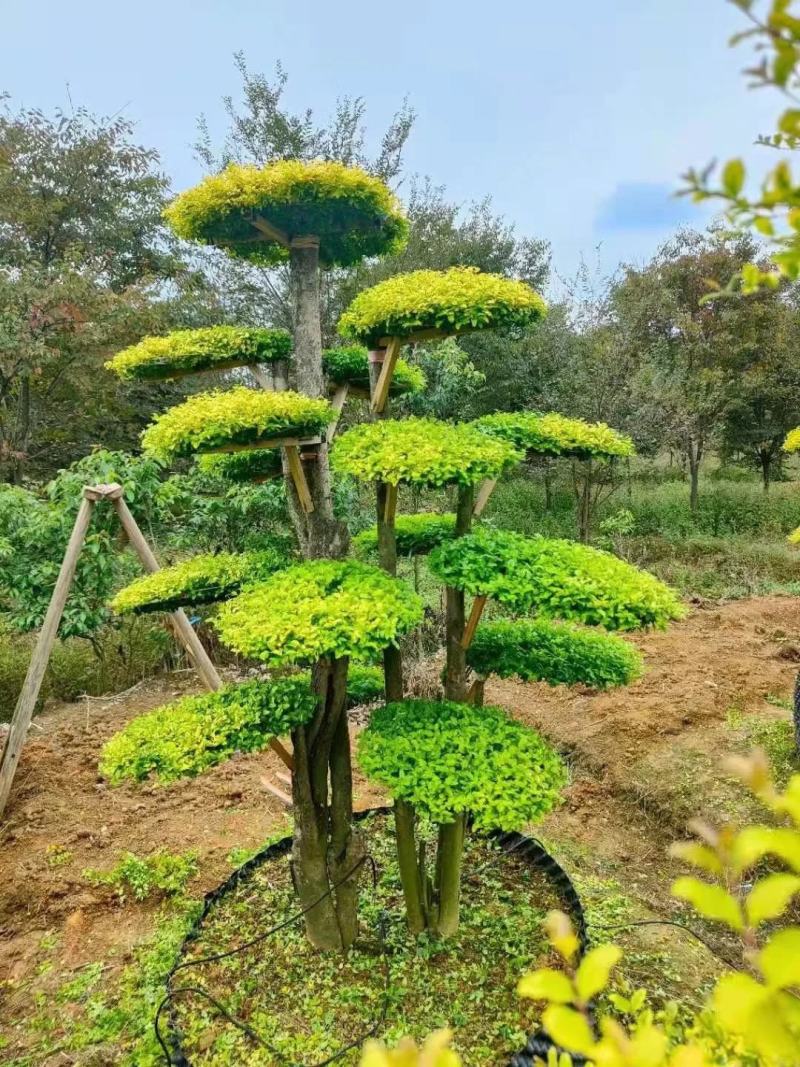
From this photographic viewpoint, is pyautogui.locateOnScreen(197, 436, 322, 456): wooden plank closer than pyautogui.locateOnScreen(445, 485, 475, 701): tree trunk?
Yes

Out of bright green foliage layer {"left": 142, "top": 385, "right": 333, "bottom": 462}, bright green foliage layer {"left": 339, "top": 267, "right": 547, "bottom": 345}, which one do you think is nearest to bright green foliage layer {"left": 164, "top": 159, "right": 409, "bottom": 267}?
bright green foliage layer {"left": 339, "top": 267, "right": 547, "bottom": 345}

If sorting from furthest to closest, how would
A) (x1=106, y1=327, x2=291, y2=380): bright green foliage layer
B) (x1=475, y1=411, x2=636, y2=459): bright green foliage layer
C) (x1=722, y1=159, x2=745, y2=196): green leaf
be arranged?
1. (x1=106, y1=327, x2=291, y2=380): bright green foliage layer
2. (x1=475, y1=411, x2=636, y2=459): bright green foliage layer
3. (x1=722, y1=159, x2=745, y2=196): green leaf

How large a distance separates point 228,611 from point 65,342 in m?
6.18

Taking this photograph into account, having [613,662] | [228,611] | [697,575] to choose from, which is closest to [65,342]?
[228,611]

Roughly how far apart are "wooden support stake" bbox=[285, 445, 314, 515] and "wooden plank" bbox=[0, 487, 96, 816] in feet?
3.94

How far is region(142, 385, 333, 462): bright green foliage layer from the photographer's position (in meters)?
1.69

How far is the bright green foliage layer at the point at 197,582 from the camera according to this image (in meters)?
2.05

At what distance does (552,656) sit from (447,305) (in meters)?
1.16

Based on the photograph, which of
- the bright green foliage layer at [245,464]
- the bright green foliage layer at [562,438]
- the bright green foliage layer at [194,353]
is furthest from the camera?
the bright green foliage layer at [245,464]

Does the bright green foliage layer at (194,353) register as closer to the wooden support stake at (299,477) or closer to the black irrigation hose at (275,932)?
the wooden support stake at (299,477)

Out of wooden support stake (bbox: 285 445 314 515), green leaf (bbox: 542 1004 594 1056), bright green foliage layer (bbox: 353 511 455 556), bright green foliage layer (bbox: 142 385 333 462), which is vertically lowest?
bright green foliage layer (bbox: 353 511 455 556)

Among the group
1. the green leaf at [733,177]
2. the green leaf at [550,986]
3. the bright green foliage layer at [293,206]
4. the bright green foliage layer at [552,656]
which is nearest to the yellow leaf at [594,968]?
the green leaf at [550,986]

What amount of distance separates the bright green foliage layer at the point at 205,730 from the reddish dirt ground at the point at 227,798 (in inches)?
41.6

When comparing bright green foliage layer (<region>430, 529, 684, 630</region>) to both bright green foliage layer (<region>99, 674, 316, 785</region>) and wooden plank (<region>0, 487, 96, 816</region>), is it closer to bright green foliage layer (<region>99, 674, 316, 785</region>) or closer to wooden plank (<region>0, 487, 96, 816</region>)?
bright green foliage layer (<region>99, 674, 316, 785</region>)
